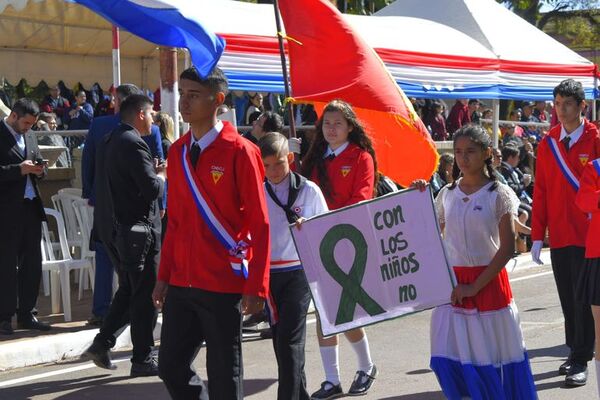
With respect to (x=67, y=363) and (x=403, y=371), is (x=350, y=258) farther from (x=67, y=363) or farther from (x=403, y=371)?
(x=67, y=363)

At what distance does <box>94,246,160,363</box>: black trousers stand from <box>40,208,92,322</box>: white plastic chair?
213 cm

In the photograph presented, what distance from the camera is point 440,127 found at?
65.9 ft

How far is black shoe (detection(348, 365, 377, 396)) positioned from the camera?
7.24 metres

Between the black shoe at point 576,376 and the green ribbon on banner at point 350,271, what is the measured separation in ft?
6.64

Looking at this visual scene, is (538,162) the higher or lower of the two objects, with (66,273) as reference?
higher

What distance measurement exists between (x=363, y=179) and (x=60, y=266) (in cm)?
395

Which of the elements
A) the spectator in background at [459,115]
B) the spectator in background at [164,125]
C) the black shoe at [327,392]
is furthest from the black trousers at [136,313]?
the spectator in background at [459,115]

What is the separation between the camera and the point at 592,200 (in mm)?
6312

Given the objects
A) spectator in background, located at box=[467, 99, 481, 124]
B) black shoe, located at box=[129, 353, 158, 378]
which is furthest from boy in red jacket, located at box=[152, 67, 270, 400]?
spectator in background, located at box=[467, 99, 481, 124]

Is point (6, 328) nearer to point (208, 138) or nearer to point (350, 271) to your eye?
point (350, 271)

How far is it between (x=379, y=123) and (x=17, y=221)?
10.9ft

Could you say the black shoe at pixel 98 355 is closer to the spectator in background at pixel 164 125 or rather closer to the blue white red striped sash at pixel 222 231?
the spectator in background at pixel 164 125

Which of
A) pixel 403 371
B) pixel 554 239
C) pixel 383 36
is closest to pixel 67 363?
pixel 403 371

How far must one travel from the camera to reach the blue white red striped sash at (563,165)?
304 inches
